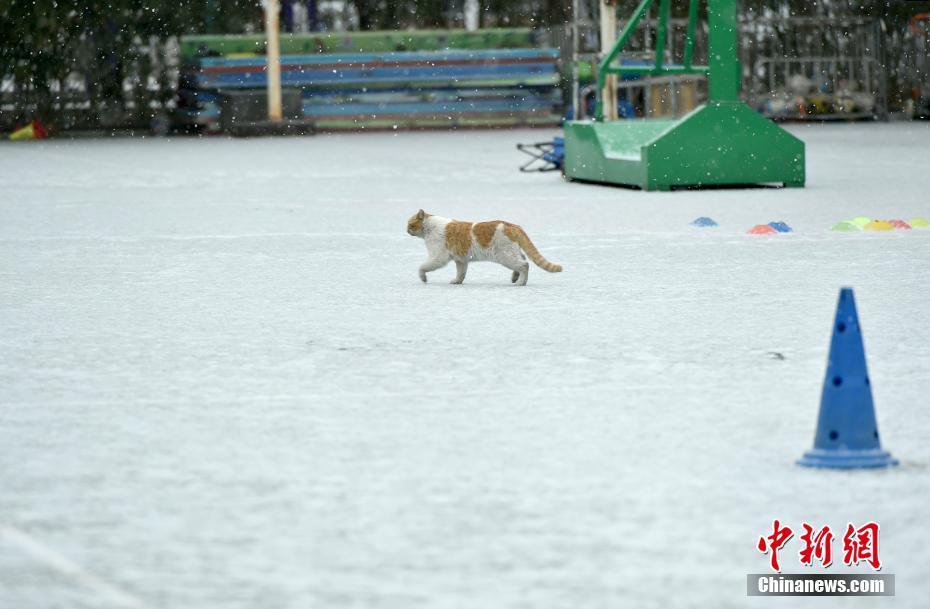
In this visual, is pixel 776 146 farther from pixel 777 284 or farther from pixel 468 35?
pixel 468 35

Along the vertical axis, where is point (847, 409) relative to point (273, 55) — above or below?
below

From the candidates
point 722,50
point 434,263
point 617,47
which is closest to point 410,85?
point 617,47

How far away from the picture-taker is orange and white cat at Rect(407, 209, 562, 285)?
33.8 ft

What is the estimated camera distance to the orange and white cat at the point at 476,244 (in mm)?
10312

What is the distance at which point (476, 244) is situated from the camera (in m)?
10.4

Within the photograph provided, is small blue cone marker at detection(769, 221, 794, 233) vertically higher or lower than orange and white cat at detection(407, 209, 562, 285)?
lower

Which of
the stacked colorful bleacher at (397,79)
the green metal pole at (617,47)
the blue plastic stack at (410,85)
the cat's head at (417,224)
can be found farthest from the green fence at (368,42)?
the cat's head at (417,224)

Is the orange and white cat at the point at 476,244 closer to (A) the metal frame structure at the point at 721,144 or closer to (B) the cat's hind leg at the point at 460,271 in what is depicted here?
(B) the cat's hind leg at the point at 460,271

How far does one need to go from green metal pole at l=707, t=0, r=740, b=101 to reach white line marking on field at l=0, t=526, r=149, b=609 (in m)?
15.9

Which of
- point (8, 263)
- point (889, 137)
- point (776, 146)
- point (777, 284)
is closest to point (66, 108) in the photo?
point (889, 137)

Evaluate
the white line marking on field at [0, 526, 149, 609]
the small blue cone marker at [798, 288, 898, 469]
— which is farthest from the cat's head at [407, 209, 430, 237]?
the white line marking on field at [0, 526, 149, 609]

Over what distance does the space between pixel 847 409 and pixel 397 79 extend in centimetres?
4093

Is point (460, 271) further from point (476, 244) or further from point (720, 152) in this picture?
point (720, 152)

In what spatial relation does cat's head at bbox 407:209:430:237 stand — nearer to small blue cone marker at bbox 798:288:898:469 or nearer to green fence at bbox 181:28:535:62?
small blue cone marker at bbox 798:288:898:469
